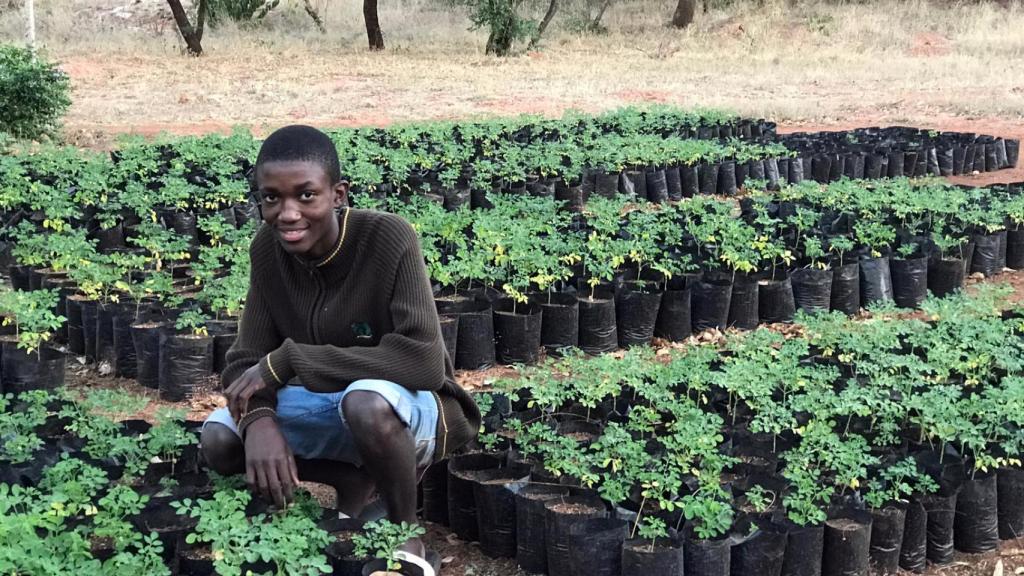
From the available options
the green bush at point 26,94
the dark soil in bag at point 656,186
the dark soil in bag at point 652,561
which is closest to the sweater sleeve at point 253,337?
the dark soil in bag at point 652,561

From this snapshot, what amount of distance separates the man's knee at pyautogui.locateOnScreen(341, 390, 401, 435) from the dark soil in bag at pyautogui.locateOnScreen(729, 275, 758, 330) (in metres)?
4.14

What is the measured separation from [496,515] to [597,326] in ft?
8.71

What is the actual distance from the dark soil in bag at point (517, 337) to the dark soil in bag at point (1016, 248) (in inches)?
175

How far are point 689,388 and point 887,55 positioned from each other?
2429 centimetres

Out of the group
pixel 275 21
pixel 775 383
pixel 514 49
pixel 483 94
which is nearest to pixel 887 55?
pixel 514 49

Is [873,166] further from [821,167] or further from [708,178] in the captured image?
[708,178]

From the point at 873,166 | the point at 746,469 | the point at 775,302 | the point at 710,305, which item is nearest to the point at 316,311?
the point at 746,469

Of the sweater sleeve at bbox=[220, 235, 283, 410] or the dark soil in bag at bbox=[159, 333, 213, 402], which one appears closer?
the sweater sleeve at bbox=[220, 235, 283, 410]

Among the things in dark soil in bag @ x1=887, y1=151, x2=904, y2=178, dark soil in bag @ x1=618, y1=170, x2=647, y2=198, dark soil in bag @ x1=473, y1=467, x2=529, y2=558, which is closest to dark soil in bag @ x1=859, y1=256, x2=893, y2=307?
dark soil in bag @ x1=618, y1=170, x2=647, y2=198

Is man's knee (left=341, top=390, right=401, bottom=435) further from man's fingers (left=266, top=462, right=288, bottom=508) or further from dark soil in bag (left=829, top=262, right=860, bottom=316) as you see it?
dark soil in bag (left=829, top=262, right=860, bottom=316)

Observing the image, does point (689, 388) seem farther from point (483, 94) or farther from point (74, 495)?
point (483, 94)

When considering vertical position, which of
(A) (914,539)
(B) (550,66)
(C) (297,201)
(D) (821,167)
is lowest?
(A) (914,539)

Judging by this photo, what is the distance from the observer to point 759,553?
3.70 m

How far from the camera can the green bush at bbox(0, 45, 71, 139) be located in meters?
13.0
